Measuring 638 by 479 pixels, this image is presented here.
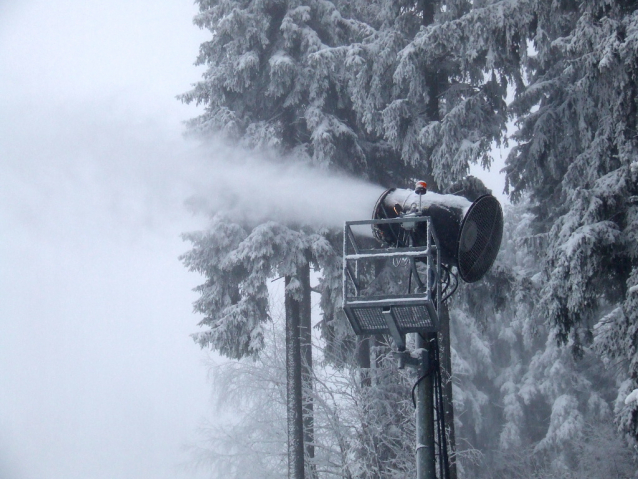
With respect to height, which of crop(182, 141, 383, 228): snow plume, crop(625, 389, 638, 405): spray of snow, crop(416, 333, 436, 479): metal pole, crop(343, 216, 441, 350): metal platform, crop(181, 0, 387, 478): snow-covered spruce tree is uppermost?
crop(181, 0, 387, 478): snow-covered spruce tree

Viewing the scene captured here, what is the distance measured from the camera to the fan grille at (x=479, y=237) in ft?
19.1

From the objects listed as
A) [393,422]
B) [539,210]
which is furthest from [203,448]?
[539,210]

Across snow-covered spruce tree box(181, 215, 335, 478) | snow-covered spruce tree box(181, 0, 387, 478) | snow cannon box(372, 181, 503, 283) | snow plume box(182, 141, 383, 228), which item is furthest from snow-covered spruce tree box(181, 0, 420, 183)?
snow cannon box(372, 181, 503, 283)

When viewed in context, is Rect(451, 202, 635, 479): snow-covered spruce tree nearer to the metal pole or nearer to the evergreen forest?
the evergreen forest

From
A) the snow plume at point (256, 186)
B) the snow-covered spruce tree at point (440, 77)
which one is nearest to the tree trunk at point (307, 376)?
the snow plume at point (256, 186)

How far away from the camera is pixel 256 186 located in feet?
47.8

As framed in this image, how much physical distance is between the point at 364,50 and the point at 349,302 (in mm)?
9300

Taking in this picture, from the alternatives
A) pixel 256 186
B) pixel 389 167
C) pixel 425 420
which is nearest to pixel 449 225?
pixel 425 420

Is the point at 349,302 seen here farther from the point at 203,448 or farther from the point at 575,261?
the point at 203,448

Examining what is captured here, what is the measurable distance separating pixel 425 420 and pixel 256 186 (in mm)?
9903

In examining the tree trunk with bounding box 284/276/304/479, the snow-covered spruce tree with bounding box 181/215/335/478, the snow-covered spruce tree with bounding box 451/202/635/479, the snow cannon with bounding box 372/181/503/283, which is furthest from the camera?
the snow-covered spruce tree with bounding box 451/202/635/479

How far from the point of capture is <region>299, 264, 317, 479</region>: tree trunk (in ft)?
49.3

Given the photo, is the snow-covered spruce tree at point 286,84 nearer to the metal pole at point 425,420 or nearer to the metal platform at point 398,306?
the metal platform at point 398,306

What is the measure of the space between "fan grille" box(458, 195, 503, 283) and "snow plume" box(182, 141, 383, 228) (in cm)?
771
